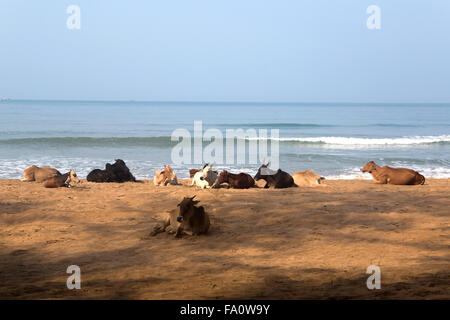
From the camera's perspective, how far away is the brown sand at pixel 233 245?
4535mm

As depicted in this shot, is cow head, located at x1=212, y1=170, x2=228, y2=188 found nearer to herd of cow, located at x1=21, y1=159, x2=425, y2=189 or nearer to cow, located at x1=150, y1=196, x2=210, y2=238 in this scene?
herd of cow, located at x1=21, y1=159, x2=425, y2=189

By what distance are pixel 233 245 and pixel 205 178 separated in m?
5.42

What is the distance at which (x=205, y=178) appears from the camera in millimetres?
11867

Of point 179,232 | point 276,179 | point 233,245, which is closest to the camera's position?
point 233,245

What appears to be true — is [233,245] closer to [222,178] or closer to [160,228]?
[160,228]

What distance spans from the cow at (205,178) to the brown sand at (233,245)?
2.99 feet

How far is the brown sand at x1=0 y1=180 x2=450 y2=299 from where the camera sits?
14.9ft

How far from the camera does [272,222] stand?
7.80m

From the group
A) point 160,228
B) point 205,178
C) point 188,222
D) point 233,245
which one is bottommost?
point 233,245

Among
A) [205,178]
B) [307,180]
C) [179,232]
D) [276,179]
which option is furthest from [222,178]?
[179,232]
